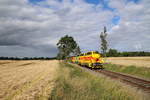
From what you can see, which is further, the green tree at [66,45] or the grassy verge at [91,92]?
the green tree at [66,45]

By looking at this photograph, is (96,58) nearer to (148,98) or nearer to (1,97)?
(148,98)

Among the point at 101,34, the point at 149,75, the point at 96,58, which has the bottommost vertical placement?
the point at 149,75

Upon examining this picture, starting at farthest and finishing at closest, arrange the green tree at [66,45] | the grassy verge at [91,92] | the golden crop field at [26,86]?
the green tree at [66,45]
the golden crop field at [26,86]
the grassy verge at [91,92]

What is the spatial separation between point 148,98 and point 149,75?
404 inches

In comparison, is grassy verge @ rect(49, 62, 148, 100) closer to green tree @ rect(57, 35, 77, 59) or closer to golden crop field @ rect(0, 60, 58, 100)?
golden crop field @ rect(0, 60, 58, 100)

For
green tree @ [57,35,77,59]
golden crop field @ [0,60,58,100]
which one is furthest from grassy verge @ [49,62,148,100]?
green tree @ [57,35,77,59]

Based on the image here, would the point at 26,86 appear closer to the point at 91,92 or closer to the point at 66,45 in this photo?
the point at 91,92

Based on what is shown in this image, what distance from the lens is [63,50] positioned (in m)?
70.5

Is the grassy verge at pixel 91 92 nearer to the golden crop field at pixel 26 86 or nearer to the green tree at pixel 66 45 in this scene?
the golden crop field at pixel 26 86

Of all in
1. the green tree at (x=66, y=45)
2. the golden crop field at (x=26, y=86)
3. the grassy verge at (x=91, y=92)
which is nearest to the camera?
the grassy verge at (x=91, y=92)

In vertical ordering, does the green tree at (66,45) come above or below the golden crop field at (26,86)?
above

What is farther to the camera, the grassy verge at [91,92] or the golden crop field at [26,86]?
the golden crop field at [26,86]

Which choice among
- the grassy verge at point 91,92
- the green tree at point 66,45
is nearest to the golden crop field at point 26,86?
the grassy verge at point 91,92

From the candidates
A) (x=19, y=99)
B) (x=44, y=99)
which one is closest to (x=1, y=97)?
(x=19, y=99)
